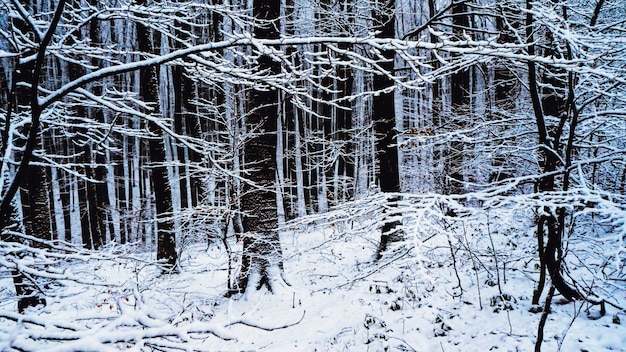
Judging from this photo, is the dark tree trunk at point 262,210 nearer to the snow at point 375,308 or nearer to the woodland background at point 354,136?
the woodland background at point 354,136

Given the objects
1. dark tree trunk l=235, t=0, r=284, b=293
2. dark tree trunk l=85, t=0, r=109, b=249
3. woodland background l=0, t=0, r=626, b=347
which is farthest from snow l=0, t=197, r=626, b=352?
dark tree trunk l=85, t=0, r=109, b=249

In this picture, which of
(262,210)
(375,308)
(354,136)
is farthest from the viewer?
(354,136)

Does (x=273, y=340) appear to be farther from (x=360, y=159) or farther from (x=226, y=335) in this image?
(x=360, y=159)

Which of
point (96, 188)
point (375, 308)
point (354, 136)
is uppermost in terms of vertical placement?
point (354, 136)

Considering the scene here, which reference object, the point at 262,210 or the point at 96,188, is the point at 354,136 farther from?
the point at 96,188

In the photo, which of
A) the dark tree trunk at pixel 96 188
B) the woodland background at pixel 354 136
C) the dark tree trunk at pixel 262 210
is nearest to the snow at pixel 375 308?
the woodland background at pixel 354 136

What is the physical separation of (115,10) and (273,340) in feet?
16.4

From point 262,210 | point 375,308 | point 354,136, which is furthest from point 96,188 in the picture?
point 375,308

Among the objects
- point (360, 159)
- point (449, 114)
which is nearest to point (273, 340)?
point (449, 114)

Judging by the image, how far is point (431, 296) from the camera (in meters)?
5.86

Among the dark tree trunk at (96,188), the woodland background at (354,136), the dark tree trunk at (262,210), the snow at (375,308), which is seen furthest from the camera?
the dark tree trunk at (96,188)

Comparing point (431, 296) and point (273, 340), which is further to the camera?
point (431, 296)

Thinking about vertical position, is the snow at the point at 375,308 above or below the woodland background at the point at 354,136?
below

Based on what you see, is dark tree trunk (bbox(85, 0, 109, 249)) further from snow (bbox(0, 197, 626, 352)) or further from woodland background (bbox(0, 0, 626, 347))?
snow (bbox(0, 197, 626, 352))
